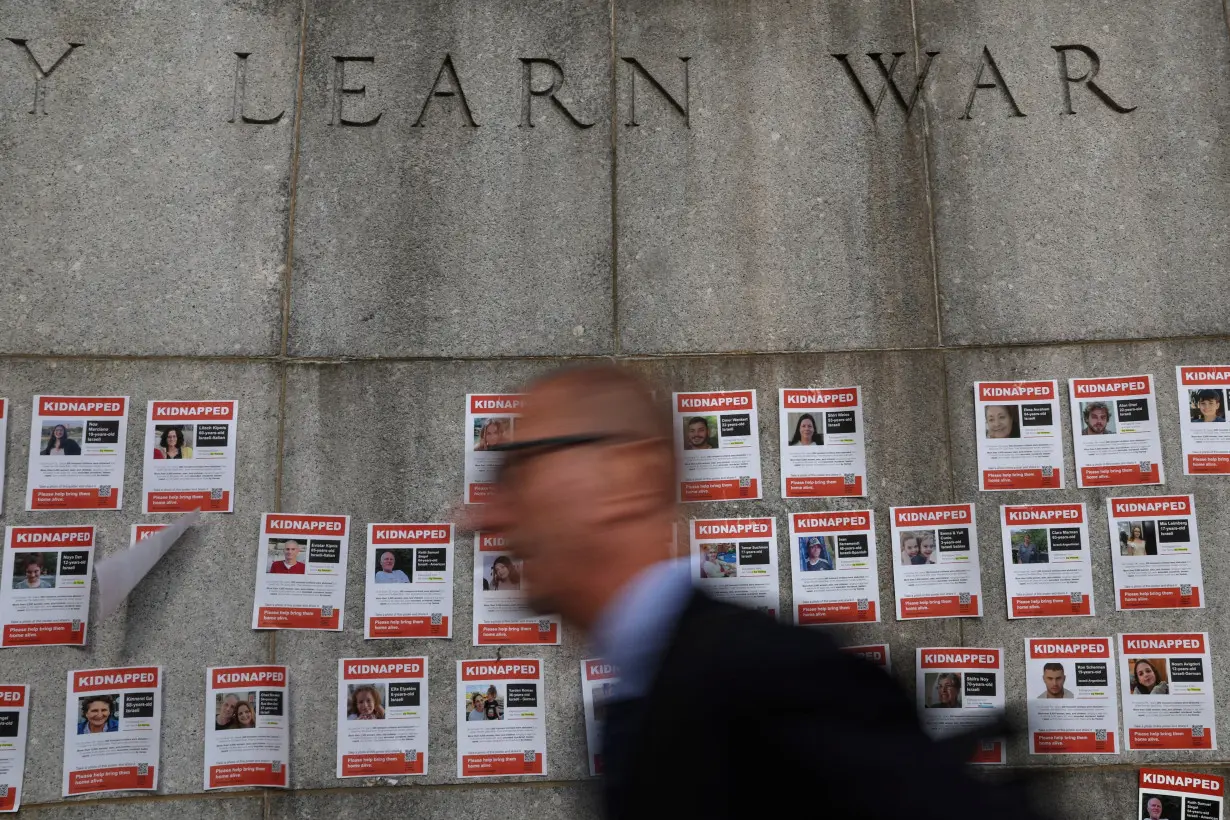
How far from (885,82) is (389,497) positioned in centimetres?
243

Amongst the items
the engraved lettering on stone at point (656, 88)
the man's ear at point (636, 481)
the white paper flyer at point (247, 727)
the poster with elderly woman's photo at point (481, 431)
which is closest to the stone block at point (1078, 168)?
the engraved lettering on stone at point (656, 88)

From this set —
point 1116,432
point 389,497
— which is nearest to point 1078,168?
point 1116,432

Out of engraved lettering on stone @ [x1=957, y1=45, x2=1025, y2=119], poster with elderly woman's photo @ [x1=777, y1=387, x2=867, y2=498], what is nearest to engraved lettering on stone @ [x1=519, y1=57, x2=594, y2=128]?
poster with elderly woman's photo @ [x1=777, y1=387, x2=867, y2=498]

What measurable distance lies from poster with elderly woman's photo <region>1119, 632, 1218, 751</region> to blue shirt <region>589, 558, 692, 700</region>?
2700 mm

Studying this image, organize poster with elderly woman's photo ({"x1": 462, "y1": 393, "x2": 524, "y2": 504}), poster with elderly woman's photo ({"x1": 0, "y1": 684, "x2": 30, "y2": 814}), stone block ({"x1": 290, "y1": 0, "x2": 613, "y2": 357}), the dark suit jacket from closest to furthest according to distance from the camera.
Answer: the dark suit jacket, poster with elderly woman's photo ({"x1": 0, "y1": 684, "x2": 30, "y2": 814}), poster with elderly woman's photo ({"x1": 462, "y1": 393, "x2": 524, "y2": 504}), stone block ({"x1": 290, "y1": 0, "x2": 613, "y2": 357})

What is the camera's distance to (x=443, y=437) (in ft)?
10.6

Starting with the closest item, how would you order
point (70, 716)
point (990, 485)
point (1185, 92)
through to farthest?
point (70, 716) → point (990, 485) → point (1185, 92)

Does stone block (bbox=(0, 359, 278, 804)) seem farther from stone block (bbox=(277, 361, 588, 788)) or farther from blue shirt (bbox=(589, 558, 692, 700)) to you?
blue shirt (bbox=(589, 558, 692, 700))

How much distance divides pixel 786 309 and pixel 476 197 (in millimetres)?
1228

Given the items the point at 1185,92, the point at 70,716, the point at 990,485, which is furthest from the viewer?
the point at 1185,92

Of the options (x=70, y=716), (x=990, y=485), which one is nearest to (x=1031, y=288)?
(x=990, y=485)

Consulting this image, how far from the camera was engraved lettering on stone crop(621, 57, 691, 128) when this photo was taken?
3.45m

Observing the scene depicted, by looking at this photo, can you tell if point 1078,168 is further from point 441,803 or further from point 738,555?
point 441,803

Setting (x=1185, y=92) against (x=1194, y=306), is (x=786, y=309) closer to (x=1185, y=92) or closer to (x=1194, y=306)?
(x=1194, y=306)
